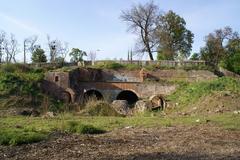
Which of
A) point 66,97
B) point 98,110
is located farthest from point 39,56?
point 98,110

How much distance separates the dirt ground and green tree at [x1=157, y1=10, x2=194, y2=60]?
43.5 metres

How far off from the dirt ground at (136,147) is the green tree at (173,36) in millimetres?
43524

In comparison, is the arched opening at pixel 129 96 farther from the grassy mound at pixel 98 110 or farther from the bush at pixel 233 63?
the grassy mound at pixel 98 110

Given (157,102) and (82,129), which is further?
(157,102)

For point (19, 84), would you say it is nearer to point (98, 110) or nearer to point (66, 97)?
point (66, 97)

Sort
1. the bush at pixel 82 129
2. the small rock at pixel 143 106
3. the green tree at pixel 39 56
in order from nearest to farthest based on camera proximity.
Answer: the bush at pixel 82 129
the small rock at pixel 143 106
the green tree at pixel 39 56

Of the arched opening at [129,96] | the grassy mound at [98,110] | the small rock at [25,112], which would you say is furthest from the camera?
the arched opening at [129,96]

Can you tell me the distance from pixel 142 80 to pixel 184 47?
20395mm

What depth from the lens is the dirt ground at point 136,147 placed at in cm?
1056

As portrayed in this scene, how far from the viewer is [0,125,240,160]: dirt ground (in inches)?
416

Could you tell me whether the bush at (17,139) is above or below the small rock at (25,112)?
above

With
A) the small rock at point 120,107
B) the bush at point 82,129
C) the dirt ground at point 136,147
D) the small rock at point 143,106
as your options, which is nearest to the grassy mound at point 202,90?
the small rock at point 143,106

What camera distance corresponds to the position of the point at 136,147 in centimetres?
1197

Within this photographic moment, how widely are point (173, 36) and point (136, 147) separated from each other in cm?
4939
